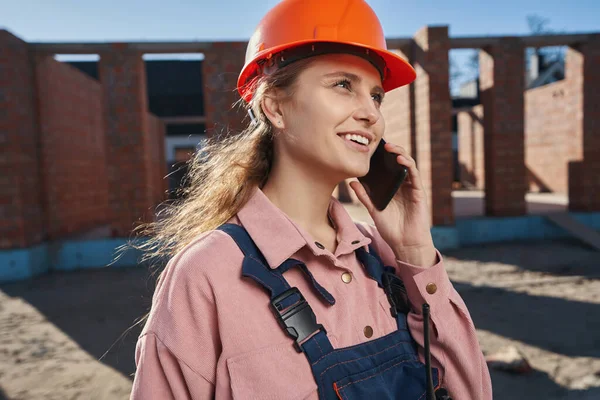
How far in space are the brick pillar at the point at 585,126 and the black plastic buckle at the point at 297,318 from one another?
373 inches

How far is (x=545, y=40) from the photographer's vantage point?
27.2ft

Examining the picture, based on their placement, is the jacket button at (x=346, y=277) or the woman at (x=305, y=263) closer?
the woman at (x=305, y=263)

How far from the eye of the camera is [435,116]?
7.89 m

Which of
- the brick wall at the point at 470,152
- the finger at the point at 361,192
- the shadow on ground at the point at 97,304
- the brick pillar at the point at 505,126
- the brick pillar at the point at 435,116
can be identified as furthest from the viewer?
the brick wall at the point at 470,152

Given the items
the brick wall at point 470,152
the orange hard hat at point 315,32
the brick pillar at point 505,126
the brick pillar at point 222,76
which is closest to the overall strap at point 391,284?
the orange hard hat at point 315,32

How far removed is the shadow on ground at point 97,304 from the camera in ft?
14.7

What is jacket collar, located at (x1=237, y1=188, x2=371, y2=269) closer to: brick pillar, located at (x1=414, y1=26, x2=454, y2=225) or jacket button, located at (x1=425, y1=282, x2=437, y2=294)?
jacket button, located at (x1=425, y1=282, x2=437, y2=294)

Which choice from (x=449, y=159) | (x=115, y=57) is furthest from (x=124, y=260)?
(x=449, y=159)

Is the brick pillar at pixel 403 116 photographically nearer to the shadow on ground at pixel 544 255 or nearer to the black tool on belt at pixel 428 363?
the shadow on ground at pixel 544 255

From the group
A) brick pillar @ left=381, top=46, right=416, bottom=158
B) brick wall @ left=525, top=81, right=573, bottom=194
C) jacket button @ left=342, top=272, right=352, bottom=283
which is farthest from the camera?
brick wall @ left=525, top=81, right=573, bottom=194

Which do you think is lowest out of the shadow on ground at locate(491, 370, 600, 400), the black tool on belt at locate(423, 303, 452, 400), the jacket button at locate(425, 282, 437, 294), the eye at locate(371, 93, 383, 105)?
the shadow on ground at locate(491, 370, 600, 400)

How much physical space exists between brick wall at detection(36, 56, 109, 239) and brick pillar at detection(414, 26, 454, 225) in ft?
21.8

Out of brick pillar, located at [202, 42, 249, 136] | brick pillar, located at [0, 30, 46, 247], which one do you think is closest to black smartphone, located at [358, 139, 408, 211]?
brick pillar, located at [202, 42, 249, 136]

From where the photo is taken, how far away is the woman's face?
1.34 metres
